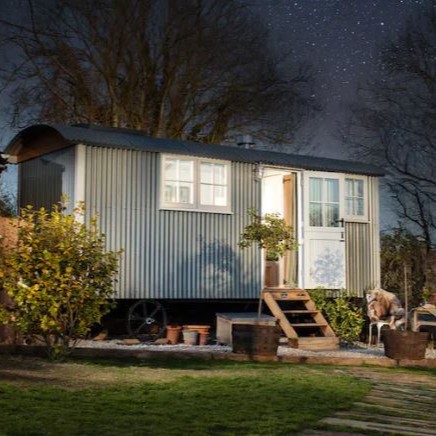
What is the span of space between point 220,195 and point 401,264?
6.01m

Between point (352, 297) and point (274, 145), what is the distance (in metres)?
10.2

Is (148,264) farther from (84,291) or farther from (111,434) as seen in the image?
(111,434)

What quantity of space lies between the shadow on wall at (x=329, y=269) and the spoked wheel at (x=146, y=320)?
276 centimetres

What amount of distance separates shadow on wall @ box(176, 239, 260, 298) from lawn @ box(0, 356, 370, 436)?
343 centimetres

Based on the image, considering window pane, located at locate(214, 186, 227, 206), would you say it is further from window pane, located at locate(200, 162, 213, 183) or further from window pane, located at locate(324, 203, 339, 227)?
window pane, located at locate(324, 203, 339, 227)

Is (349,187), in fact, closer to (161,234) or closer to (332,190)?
(332,190)

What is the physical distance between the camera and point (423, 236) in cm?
2077

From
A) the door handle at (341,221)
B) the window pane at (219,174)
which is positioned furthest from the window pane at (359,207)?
the window pane at (219,174)

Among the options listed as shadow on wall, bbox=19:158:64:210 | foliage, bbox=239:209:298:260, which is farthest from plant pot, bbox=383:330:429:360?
shadow on wall, bbox=19:158:64:210

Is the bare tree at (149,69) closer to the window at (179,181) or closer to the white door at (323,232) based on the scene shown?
the white door at (323,232)

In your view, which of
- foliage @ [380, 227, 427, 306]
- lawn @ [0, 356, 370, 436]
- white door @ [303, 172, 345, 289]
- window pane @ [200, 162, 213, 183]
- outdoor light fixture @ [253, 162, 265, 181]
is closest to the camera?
lawn @ [0, 356, 370, 436]

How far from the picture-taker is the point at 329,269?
13.2 meters

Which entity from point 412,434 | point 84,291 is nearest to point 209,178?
point 84,291

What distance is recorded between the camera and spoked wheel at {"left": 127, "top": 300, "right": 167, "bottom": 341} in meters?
11.9
